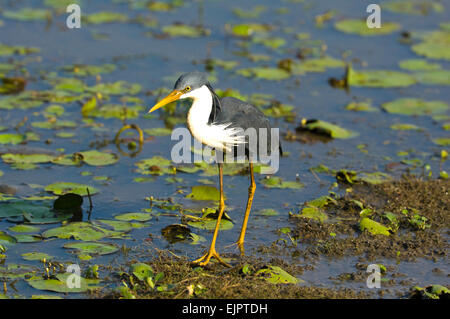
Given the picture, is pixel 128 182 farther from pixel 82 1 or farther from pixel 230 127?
pixel 82 1

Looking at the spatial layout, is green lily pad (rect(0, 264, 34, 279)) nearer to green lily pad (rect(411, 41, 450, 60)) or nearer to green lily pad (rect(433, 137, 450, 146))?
green lily pad (rect(433, 137, 450, 146))

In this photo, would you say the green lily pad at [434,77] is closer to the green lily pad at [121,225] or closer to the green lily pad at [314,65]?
the green lily pad at [314,65]

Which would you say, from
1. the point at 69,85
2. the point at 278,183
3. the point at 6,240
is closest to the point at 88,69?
the point at 69,85

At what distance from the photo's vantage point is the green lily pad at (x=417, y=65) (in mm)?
10523

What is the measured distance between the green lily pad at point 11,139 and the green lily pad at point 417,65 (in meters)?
5.48

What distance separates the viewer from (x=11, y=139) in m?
7.75

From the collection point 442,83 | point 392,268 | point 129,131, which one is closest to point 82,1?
point 129,131

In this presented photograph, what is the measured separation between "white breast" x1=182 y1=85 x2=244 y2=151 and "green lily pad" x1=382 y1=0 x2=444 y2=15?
8.40 meters

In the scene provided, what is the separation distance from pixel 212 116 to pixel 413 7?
873 centimetres

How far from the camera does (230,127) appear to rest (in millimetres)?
5594

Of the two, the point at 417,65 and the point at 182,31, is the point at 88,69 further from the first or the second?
the point at 417,65

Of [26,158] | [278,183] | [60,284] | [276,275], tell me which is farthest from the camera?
[26,158]

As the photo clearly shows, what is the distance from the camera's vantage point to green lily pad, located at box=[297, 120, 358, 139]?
8.46m

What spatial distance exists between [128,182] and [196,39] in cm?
468
